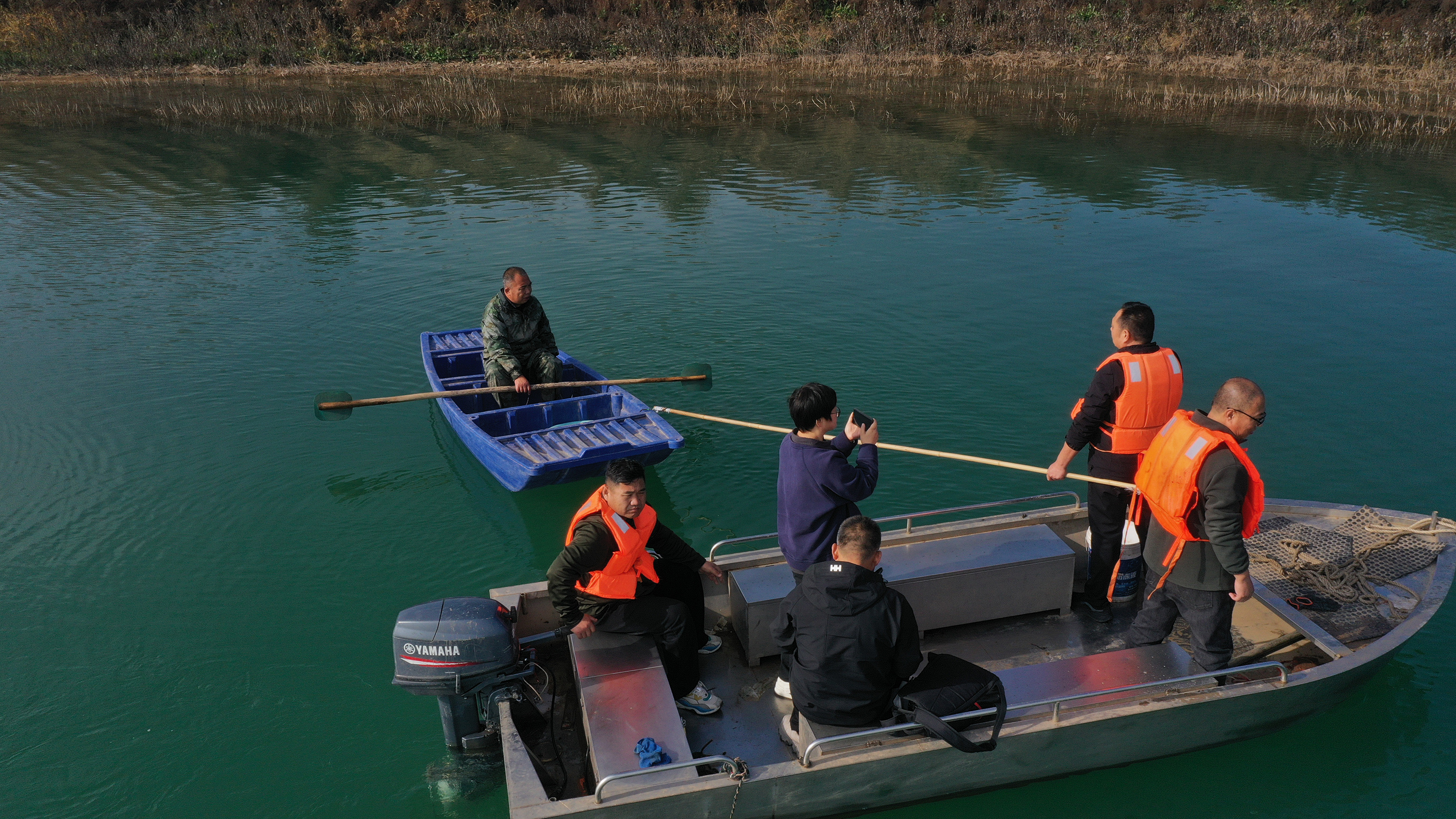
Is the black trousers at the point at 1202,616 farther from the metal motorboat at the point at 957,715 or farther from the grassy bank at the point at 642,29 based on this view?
the grassy bank at the point at 642,29

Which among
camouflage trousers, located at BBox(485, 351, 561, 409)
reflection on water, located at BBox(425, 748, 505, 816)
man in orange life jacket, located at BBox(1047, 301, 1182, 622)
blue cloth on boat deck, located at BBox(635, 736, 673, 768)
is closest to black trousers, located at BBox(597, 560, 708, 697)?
blue cloth on boat deck, located at BBox(635, 736, 673, 768)

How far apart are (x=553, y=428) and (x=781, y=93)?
24218 millimetres

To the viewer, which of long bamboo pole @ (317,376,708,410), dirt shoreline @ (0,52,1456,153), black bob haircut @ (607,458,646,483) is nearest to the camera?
black bob haircut @ (607,458,646,483)

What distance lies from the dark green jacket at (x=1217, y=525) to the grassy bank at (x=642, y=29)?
105 feet

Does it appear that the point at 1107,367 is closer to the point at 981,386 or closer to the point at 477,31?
the point at 981,386

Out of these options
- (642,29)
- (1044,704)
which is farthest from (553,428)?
(642,29)

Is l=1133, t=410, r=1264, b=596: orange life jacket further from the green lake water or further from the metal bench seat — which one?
the metal bench seat

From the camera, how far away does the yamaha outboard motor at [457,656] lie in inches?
189

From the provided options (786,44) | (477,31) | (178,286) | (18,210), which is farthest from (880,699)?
(477,31)

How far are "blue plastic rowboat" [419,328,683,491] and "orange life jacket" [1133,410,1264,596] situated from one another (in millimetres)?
4136

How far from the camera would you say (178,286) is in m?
13.7

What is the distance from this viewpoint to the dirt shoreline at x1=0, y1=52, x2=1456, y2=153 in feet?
83.6

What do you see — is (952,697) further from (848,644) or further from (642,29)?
(642,29)

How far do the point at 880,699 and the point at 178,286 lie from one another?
43.4 feet
